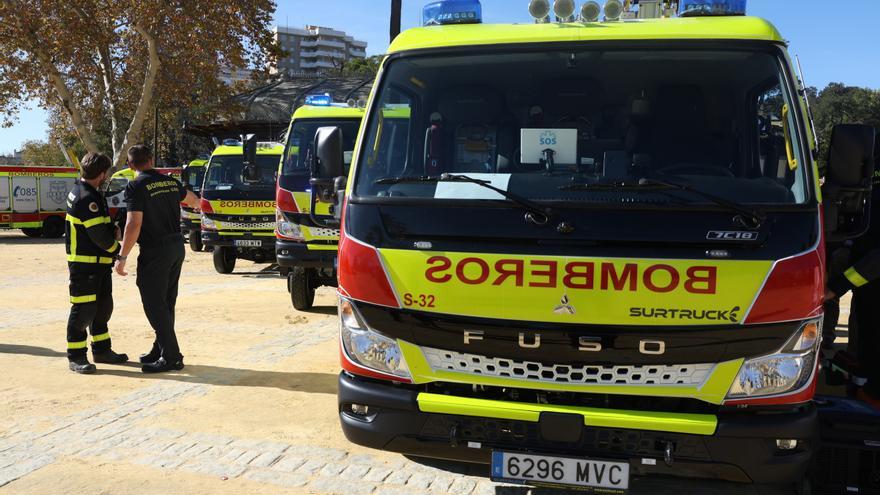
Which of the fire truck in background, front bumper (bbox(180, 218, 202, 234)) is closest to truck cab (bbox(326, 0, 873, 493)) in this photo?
front bumper (bbox(180, 218, 202, 234))

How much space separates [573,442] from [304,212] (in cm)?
641

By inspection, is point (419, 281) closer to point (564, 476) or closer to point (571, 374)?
point (571, 374)

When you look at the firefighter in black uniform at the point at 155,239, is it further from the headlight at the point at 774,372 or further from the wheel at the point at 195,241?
the wheel at the point at 195,241

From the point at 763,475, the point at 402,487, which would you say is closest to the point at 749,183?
the point at 763,475

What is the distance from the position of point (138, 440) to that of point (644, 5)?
4.19 m

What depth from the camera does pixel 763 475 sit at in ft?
10.2

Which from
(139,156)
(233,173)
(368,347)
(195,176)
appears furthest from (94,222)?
(195,176)

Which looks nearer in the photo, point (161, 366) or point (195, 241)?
point (161, 366)

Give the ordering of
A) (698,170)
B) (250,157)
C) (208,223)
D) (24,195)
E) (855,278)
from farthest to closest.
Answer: (24,195)
(208,223)
(250,157)
(855,278)
(698,170)

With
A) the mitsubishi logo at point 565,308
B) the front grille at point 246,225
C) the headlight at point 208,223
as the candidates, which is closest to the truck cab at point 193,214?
the headlight at point 208,223

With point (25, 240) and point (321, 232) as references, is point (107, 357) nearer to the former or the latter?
point (321, 232)

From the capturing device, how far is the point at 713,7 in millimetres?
4059

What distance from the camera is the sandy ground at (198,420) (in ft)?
13.7

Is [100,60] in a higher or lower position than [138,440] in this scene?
higher
